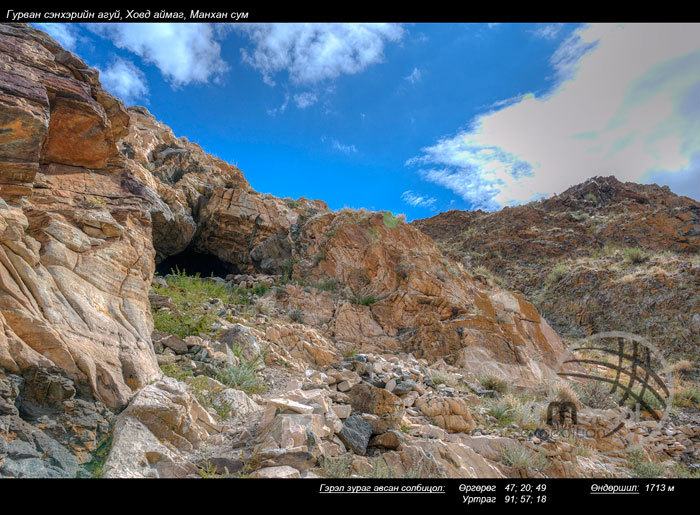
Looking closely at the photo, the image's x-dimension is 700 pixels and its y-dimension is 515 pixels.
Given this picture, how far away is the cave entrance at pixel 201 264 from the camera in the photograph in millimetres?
10516

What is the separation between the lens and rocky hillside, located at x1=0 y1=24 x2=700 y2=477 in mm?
2691

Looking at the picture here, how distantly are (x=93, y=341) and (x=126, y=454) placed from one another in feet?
4.19

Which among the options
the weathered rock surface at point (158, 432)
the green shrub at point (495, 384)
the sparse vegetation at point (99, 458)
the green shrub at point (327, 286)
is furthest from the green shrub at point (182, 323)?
the green shrub at point (495, 384)

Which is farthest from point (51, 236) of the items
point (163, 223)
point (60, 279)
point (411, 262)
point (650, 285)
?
point (650, 285)

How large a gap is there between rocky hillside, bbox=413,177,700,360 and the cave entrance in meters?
9.23

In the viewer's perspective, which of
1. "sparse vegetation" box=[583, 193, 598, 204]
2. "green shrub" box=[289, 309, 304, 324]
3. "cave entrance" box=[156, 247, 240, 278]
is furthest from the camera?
"sparse vegetation" box=[583, 193, 598, 204]

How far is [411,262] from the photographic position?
9773 millimetres

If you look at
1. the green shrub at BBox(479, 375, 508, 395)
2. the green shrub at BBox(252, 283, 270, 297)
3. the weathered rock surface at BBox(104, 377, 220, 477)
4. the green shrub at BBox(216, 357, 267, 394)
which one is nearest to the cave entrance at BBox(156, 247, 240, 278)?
the green shrub at BBox(252, 283, 270, 297)

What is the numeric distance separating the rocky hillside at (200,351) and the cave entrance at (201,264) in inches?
47.7

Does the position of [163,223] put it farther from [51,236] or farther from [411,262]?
[411,262]

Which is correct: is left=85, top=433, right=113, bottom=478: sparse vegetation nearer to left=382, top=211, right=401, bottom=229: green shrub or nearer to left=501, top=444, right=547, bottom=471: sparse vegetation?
left=501, top=444, right=547, bottom=471: sparse vegetation

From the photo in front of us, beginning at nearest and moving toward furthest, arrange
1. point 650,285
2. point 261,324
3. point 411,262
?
point 261,324
point 411,262
point 650,285

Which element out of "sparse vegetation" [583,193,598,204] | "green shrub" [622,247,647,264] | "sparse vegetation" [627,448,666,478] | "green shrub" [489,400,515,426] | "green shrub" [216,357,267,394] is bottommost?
"sparse vegetation" [627,448,666,478]

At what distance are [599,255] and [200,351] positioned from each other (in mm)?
20298
